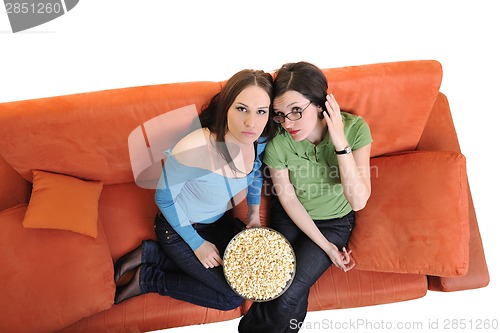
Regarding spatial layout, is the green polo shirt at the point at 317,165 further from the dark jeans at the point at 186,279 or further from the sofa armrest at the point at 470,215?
the sofa armrest at the point at 470,215

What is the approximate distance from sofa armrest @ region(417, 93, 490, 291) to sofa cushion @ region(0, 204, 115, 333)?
163 centimetres

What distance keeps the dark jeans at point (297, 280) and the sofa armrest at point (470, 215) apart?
550 millimetres

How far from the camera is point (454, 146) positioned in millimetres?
2066

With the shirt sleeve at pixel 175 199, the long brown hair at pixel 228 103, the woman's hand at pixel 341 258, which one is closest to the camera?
the long brown hair at pixel 228 103

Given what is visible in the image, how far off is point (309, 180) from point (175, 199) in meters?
0.62

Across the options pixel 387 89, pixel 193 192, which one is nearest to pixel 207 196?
pixel 193 192

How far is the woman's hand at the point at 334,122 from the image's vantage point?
158 cm

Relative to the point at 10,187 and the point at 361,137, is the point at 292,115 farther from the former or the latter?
the point at 10,187

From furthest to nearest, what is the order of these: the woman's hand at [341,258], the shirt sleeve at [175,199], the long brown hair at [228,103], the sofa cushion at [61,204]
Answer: the woman's hand at [341,258]
the sofa cushion at [61,204]
the shirt sleeve at [175,199]
the long brown hair at [228,103]

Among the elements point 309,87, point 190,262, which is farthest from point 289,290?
point 309,87

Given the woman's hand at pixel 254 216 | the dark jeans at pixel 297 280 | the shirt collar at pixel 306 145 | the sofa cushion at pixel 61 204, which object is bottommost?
the dark jeans at pixel 297 280

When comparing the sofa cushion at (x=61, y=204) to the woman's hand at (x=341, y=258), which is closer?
the sofa cushion at (x=61, y=204)

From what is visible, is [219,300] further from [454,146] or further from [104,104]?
[454,146]

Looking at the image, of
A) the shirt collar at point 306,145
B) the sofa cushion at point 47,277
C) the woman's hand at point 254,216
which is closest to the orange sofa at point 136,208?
the sofa cushion at point 47,277
